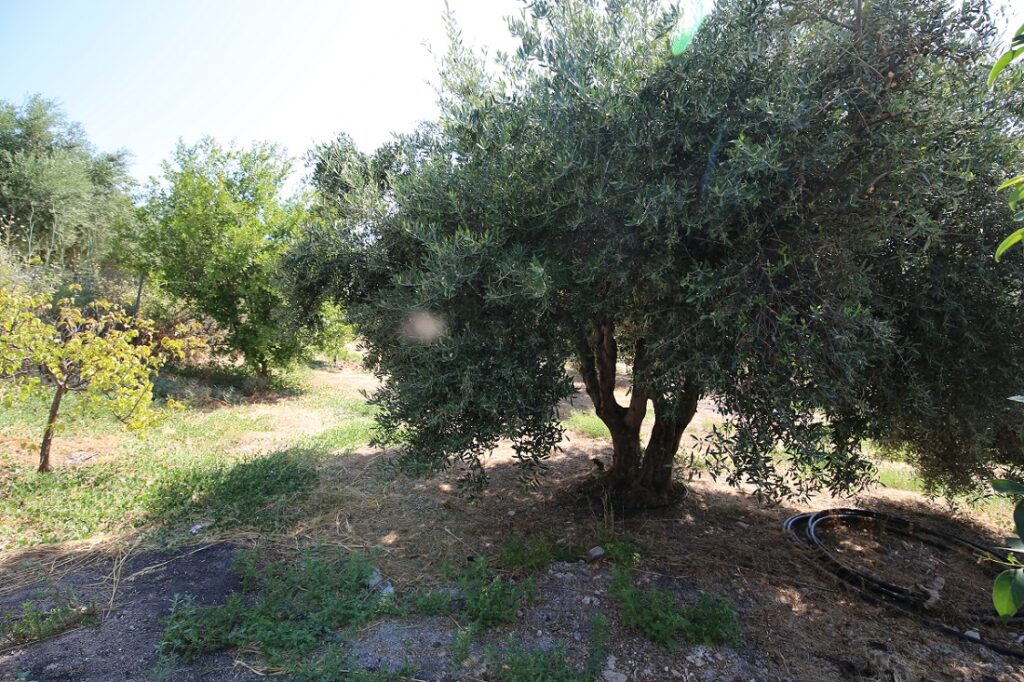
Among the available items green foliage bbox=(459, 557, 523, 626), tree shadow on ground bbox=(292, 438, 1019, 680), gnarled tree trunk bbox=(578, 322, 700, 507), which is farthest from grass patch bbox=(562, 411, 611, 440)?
green foliage bbox=(459, 557, 523, 626)

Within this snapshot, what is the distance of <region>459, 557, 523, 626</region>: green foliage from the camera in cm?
382

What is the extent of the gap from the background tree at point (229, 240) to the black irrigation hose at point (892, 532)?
9.83m

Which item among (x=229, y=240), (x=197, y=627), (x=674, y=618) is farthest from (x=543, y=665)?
(x=229, y=240)

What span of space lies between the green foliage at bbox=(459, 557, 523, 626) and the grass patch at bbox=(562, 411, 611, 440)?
5.08m

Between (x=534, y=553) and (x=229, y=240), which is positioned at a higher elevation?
(x=229, y=240)

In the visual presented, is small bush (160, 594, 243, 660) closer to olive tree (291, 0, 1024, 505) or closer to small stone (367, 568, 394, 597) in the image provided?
small stone (367, 568, 394, 597)

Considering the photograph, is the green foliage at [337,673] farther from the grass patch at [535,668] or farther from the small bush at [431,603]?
the small bush at [431,603]

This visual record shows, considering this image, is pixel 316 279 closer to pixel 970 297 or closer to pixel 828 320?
pixel 828 320

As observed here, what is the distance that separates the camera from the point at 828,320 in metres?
3.23

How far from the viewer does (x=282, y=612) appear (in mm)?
3777

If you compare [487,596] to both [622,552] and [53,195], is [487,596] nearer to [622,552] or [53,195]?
[622,552]

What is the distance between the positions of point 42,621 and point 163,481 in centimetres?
261

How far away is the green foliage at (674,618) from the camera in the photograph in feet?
12.0

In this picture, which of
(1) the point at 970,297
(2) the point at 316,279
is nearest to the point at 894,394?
(1) the point at 970,297
